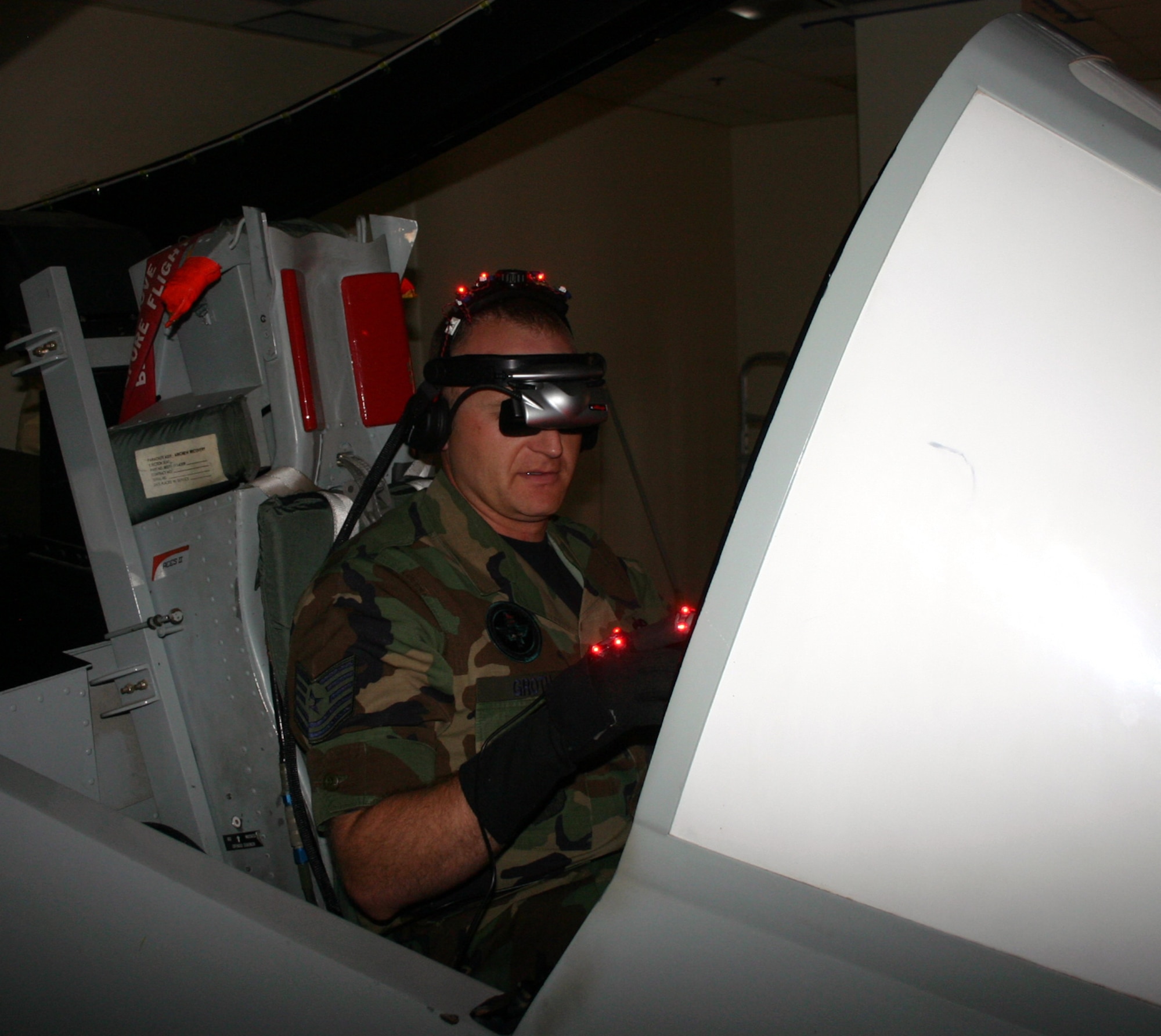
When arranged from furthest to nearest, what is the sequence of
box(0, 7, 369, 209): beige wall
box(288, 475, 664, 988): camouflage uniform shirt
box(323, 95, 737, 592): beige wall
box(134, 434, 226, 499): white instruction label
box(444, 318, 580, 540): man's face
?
box(323, 95, 737, 592): beige wall → box(0, 7, 369, 209): beige wall → box(134, 434, 226, 499): white instruction label → box(444, 318, 580, 540): man's face → box(288, 475, 664, 988): camouflage uniform shirt

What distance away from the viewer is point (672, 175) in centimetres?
508

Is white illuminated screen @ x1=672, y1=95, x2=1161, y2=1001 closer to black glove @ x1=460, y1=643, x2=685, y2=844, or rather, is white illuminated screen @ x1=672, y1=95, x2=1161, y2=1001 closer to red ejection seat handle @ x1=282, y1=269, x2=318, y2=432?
black glove @ x1=460, y1=643, x2=685, y2=844

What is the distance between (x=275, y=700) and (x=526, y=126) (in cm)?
327

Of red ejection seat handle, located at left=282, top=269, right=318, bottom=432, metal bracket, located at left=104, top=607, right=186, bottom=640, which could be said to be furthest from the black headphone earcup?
metal bracket, located at left=104, top=607, right=186, bottom=640

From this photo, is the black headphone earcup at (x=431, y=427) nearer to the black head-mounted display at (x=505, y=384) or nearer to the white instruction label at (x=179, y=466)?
the black head-mounted display at (x=505, y=384)

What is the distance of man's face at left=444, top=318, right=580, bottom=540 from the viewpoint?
4.55 feet

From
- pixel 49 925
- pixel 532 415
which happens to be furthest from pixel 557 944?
pixel 532 415

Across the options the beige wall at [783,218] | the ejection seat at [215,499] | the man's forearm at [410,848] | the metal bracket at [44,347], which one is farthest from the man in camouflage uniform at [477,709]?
the beige wall at [783,218]

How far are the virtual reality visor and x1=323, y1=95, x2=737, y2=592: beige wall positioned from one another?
7.73ft

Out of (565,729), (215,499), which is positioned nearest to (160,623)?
(215,499)

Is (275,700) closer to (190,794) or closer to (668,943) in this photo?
(190,794)

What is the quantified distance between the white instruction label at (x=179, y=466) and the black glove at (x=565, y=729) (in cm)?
76

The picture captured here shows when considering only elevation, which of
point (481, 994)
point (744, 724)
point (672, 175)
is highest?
point (672, 175)

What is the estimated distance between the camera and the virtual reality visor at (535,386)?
1293 millimetres
